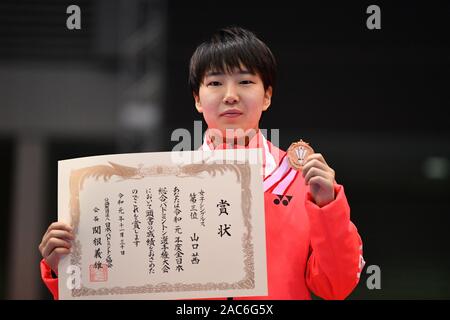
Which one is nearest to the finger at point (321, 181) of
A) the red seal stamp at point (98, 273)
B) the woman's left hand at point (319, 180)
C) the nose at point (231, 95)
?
the woman's left hand at point (319, 180)

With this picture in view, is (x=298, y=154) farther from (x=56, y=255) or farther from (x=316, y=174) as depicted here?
(x=56, y=255)

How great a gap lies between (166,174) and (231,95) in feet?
0.60

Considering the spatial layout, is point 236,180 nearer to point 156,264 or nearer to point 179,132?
point 156,264

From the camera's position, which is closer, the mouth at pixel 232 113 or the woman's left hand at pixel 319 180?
the woman's left hand at pixel 319 180

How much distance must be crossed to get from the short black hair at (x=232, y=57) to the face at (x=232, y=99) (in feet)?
0.05

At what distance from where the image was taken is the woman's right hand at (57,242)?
993 mm

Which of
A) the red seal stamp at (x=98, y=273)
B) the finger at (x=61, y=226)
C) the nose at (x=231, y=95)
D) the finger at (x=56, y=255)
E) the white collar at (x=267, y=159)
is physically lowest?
the red seal stamp at (x=98, y=273)

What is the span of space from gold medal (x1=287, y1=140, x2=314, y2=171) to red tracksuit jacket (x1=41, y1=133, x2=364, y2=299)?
0.06 meters

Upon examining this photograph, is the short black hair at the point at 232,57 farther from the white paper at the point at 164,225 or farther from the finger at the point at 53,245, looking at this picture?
the finger at the point at 53,245

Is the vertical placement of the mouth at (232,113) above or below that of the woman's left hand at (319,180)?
above

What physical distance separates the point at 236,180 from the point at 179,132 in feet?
1.50

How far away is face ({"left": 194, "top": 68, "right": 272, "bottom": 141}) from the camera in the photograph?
3.54 feet

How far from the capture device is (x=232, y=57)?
1099mm

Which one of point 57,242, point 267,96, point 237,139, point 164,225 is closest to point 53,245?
point 57,242
